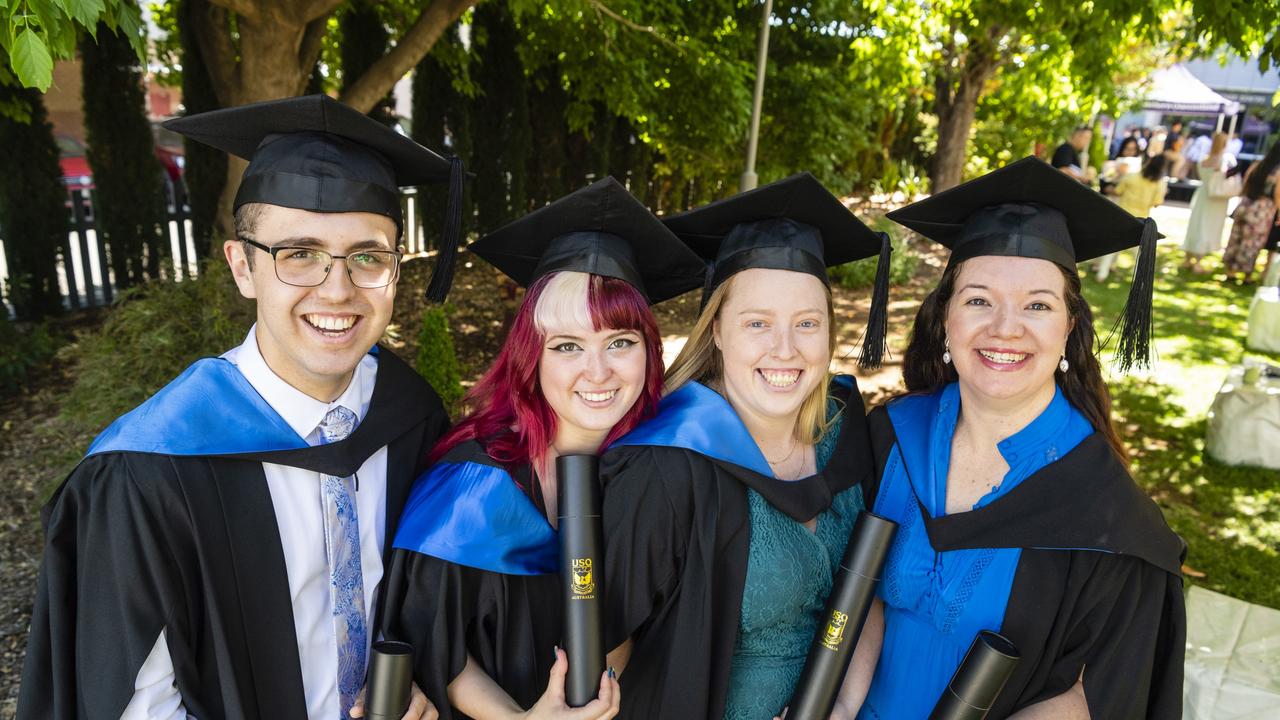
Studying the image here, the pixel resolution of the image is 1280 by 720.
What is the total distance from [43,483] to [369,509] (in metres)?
4.14

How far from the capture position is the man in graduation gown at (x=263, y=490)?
163 cm

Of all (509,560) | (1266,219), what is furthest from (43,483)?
(1266,219)

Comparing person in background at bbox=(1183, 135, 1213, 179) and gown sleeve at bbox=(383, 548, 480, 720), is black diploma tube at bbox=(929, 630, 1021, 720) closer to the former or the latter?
gown sleeve at bbox=(383, 548, 480, 720)

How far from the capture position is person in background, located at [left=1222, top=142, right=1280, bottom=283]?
425 inches

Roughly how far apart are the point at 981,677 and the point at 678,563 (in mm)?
716

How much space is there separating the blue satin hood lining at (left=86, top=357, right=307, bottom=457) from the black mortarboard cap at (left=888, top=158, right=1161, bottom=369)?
5.96 ft

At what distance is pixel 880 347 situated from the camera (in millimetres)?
2453

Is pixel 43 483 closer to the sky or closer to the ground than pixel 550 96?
closer to the ground

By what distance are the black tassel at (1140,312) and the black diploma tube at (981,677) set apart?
98cm

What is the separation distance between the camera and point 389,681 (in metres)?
1.68

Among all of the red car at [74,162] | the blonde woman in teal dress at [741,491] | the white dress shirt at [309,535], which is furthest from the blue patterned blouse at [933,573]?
the red car at [74,162]

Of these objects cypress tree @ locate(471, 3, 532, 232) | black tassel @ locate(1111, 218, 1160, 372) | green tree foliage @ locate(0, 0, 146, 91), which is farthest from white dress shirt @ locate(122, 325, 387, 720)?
cypress tree @ locate(471, 3, 532, 232)

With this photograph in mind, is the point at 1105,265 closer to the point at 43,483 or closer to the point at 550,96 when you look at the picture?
the point at 550,96

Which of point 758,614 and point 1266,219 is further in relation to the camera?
point 1266,219
